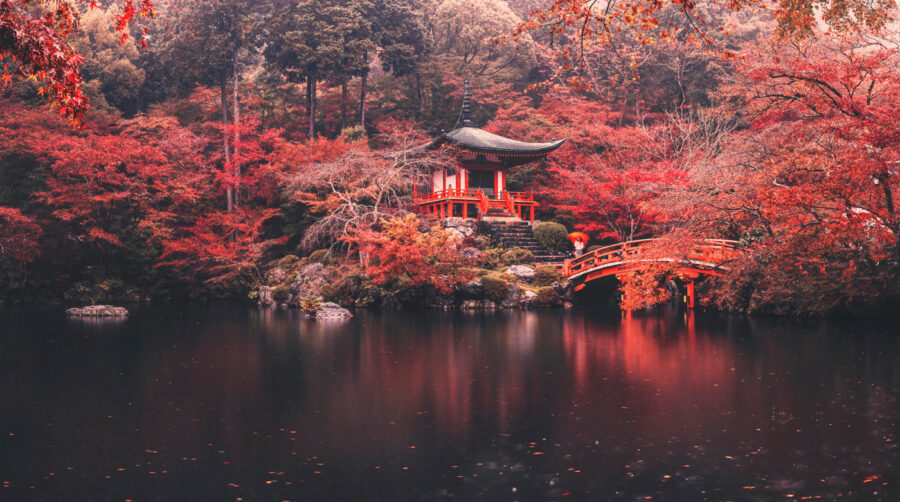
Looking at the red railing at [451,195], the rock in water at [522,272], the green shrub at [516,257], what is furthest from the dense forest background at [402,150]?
the rock in water at [522,272]

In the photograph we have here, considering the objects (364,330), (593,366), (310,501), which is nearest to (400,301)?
(364,330)

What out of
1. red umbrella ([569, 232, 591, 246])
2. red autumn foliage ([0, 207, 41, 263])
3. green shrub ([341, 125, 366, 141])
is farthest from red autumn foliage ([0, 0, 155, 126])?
green shrub ([341, 125, 366, 141])

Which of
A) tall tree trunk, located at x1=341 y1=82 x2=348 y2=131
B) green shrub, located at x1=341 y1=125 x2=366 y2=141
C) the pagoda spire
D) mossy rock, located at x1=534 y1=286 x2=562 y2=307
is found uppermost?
tall tree trunk, located at x1=341 y1=82 x2=348 y2=131

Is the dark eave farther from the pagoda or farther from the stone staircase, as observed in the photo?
the stone staircase

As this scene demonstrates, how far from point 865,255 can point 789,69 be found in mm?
4188

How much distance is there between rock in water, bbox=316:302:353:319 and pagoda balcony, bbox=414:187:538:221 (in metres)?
8.18

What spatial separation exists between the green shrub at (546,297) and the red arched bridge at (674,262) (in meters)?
1.00

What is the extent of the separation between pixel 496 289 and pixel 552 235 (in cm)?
504

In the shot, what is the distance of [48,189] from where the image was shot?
26094 millimetres

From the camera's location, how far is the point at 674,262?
1941cm

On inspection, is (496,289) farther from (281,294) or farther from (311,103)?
(311,103)

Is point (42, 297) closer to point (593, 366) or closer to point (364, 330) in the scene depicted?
point (364, 330)

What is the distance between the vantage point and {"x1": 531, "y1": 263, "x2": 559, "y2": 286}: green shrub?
22922 mm

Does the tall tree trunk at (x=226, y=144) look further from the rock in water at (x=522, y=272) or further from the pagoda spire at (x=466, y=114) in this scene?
the rock in water at (x=522, y=272)
